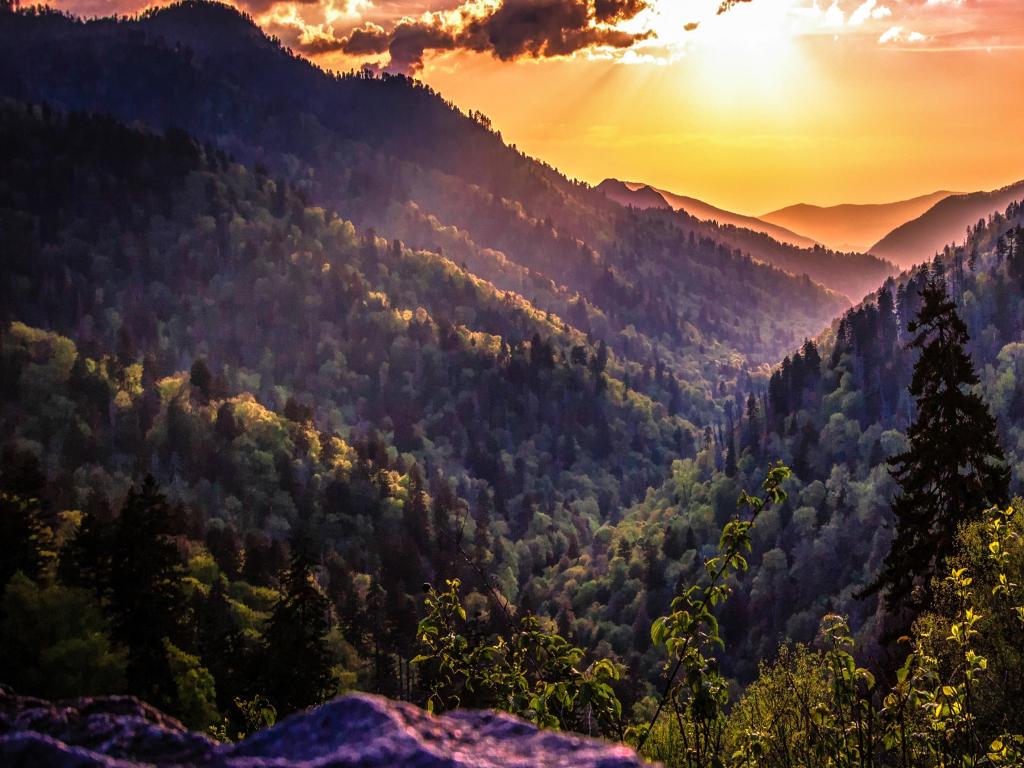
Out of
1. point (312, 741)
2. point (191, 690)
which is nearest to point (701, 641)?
point (312, 741)

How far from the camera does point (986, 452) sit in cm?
3522

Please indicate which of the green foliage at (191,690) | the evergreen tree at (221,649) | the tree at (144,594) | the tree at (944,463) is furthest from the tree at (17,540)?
the tree at (944,463)

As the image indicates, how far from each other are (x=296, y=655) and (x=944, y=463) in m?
45.7

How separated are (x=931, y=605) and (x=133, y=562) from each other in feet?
150

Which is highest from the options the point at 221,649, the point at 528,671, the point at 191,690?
the point at 528,671

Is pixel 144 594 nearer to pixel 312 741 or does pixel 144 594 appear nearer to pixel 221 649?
pixel 221 649

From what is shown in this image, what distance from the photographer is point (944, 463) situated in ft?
116

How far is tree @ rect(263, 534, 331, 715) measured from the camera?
199 feet

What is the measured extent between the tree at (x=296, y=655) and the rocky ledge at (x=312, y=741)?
181 feet

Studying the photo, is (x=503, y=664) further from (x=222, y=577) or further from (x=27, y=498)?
(x=222, y=577)

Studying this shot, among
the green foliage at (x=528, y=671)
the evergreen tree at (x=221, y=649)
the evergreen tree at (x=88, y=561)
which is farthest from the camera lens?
the evergreen tree at (x=221, y=649)

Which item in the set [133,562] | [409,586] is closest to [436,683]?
[133,562]

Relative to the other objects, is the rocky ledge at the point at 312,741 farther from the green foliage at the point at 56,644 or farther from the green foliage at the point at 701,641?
the green foliage at the point at 56,644

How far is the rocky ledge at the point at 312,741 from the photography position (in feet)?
17.6
